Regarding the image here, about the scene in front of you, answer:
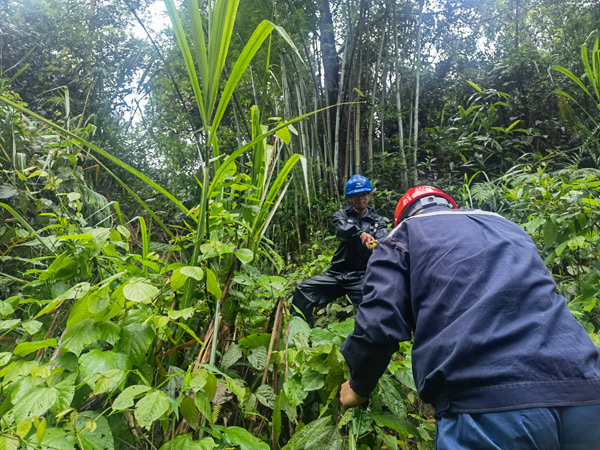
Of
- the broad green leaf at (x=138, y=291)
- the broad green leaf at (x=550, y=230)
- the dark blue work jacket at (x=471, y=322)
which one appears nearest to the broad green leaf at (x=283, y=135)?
the dark blue work jacket at (x=471, y=322)

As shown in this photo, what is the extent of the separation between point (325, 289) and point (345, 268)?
268mm

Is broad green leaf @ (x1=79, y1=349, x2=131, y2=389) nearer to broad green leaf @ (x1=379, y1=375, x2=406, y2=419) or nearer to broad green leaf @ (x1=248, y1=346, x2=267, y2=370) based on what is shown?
broad green leaf @ (x1=248, y1=346, x2=267, y2=370)

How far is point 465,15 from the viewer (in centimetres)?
664

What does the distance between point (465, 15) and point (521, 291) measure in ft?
25.0

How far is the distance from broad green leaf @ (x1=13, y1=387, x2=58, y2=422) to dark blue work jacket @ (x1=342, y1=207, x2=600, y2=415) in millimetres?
619

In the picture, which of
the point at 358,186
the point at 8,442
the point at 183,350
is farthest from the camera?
the point at 358,186

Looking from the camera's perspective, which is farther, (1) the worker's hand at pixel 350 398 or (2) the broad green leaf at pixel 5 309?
(1) the worker's hand at pixel 350 398

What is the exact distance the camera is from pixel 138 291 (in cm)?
66

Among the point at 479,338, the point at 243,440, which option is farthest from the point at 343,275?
the point at 243,440

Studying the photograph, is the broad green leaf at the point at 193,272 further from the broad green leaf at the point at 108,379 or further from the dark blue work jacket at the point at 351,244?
the dark blue work jacket at the point at 351,244

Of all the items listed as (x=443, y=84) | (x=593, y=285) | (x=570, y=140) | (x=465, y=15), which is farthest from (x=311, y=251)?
(x=465, y=15)

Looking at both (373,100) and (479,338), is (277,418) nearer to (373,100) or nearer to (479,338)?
(479,338)

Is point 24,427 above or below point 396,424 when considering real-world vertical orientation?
above

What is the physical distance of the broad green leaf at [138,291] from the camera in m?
0.64
